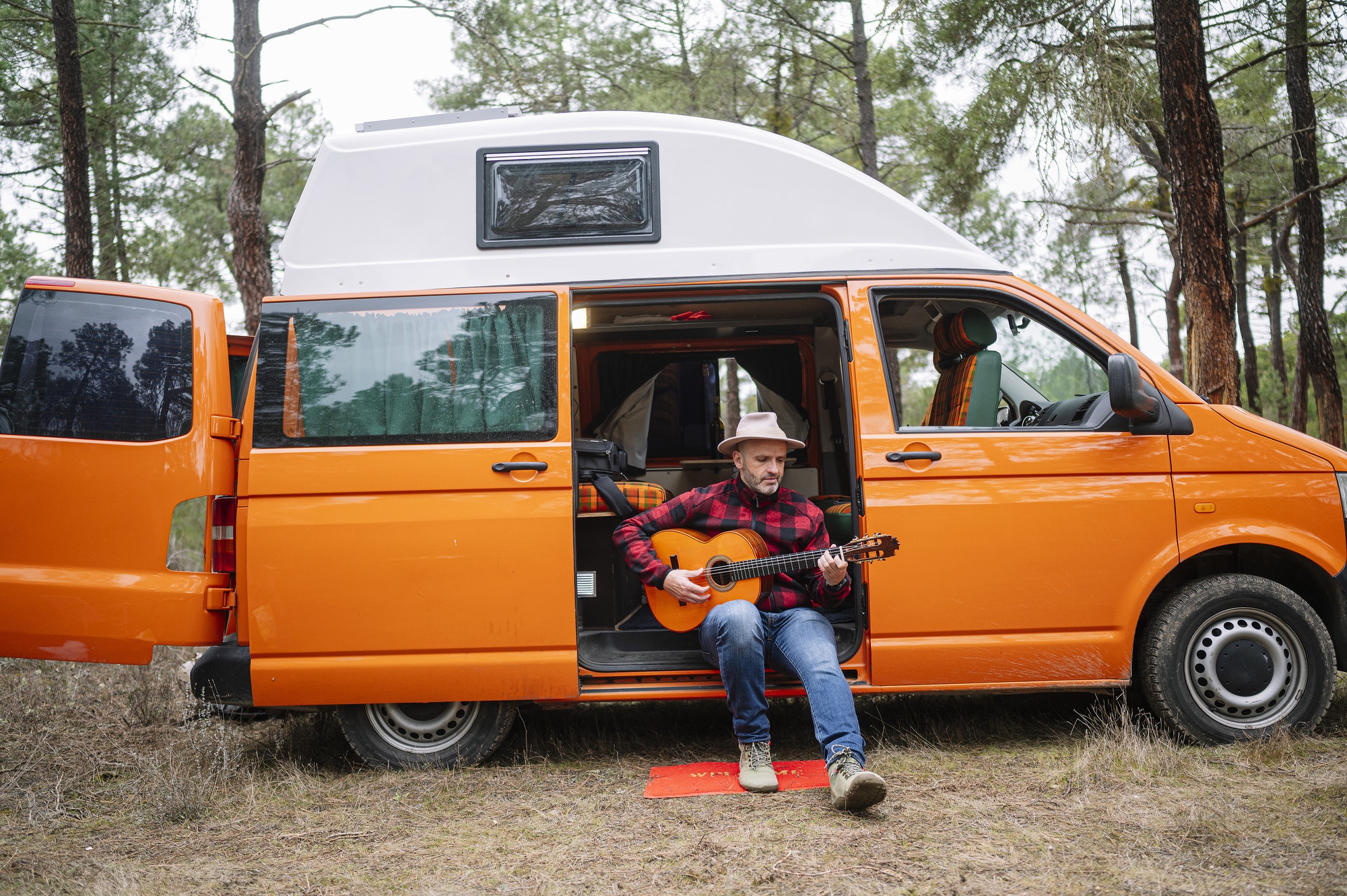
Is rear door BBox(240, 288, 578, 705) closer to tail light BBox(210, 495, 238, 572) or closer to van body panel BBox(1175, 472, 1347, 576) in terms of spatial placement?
tail light BBox(210, 495, 238, 572)

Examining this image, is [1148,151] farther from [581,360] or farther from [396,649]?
[396,649]

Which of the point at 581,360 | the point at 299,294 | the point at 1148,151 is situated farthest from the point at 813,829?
the point at 1148,151

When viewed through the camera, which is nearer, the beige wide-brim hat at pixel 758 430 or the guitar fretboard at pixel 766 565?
the guitar fretboard at pixel 766 565

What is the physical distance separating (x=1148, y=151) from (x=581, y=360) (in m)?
10.2

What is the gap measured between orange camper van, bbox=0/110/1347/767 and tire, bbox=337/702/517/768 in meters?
0.01

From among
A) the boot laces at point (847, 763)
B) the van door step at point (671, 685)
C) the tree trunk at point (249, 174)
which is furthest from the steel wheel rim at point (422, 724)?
the tree trunk at point (249, 174)

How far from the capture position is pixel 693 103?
13.1 metres

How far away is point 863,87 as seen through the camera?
11758 mm

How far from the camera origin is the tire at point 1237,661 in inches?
157

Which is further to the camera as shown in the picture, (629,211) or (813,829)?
(629,211)

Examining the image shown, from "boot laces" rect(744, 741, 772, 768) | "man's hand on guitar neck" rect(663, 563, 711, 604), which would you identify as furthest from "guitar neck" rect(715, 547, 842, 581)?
"boot laces" rect(744, 741, 772, 768)

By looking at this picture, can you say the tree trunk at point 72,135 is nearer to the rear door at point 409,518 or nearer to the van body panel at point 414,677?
the rear door at point 409,518

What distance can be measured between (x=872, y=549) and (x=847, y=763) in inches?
32.5

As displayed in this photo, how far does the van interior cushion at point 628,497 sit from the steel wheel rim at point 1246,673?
2.46 metres
